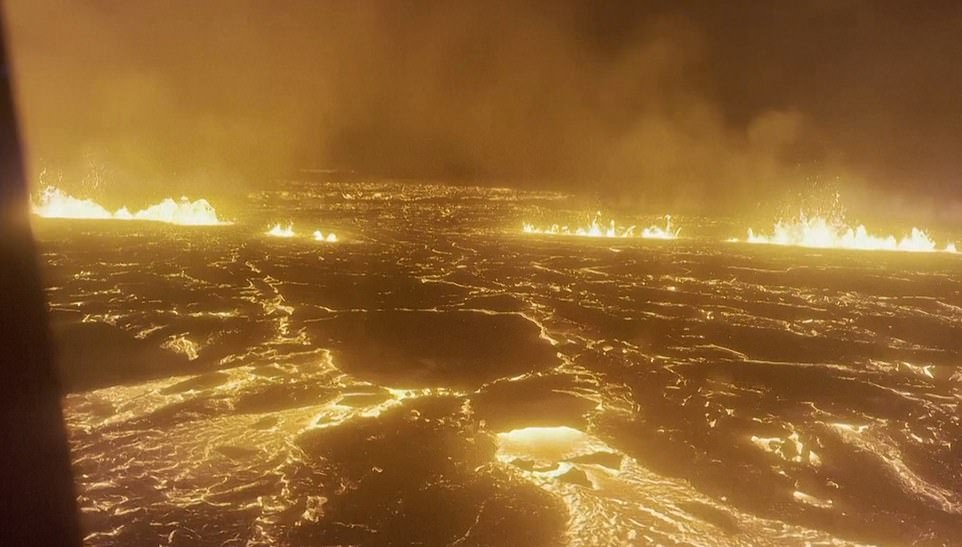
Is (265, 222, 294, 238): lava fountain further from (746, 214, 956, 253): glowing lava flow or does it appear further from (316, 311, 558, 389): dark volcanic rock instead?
(746, 214, 956, 253): glowing lava flow

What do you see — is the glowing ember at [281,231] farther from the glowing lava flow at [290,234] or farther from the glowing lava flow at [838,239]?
the glowing lava flow at [838,239]


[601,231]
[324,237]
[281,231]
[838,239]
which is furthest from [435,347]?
[838,239]

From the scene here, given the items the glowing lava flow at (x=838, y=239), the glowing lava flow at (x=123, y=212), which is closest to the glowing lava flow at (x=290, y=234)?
the glowing lava flow at (x=123, y=212)

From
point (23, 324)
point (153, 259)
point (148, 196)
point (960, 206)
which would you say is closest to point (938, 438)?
point (23, 324)

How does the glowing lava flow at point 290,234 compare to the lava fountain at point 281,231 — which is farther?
the lava fountain at point 281,231

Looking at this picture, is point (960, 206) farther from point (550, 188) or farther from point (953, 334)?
point (953, 334)

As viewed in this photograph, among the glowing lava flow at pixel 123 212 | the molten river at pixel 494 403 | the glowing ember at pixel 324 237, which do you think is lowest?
the molten river at pixel 494 403
